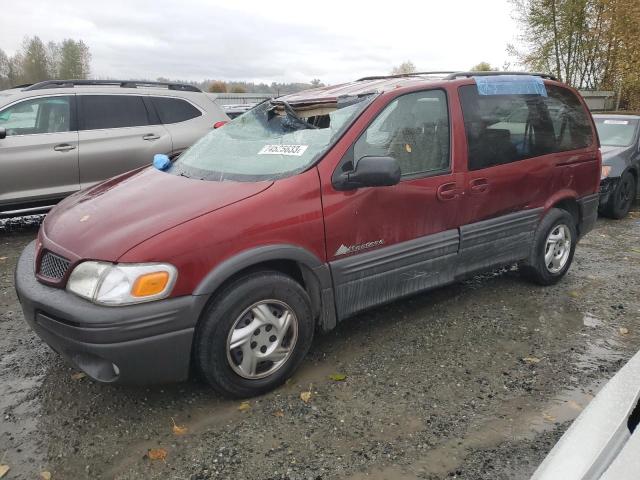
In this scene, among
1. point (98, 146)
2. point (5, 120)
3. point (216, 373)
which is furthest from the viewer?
point (98, 146)

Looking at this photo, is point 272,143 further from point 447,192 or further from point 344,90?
point 447,192

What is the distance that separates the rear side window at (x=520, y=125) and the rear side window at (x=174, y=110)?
463 cm

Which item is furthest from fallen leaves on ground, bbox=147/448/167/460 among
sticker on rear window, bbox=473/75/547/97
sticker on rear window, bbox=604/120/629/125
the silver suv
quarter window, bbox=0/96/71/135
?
sticker on rear window, bbox=604/120/629/125

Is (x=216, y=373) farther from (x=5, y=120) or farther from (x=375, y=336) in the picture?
(x=5, y=120)

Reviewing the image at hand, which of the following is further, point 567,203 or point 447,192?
point 567,203

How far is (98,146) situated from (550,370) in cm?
572

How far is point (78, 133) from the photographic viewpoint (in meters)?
6.48

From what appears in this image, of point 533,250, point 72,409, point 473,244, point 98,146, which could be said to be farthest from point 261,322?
point 98,146

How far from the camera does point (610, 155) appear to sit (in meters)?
7.87

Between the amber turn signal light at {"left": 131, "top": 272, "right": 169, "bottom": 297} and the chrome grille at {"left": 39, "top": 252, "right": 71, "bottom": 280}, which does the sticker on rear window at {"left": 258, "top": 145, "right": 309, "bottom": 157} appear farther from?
the chrome grille at {"left": 39, "top": 252, "right": 71, "bottom": 280}

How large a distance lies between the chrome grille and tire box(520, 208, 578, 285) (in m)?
3.61

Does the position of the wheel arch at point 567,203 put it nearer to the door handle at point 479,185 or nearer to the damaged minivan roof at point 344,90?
the door handle at point 479,185

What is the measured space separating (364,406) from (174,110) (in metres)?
5.63

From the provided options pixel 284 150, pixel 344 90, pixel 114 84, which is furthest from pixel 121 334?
pixel 114 84
